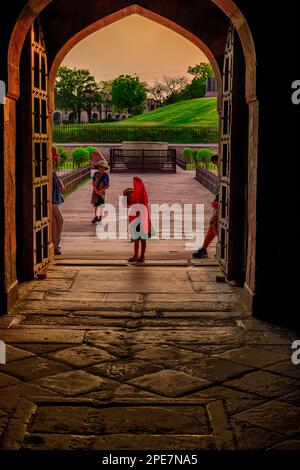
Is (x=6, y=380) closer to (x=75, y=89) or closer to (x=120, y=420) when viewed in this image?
(x=120, y=420)

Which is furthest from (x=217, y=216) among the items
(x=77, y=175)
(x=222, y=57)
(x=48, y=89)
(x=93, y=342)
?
(x=77, y=175)

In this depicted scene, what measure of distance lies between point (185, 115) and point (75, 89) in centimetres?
1124

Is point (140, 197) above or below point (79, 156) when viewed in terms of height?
below

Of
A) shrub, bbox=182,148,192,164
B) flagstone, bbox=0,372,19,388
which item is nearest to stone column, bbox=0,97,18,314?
flagstone, bbox=0,372,19,388

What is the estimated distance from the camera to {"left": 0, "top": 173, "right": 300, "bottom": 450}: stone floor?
373 cm

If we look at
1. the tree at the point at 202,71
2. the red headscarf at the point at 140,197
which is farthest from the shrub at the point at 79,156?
the tree at the point at 202,71

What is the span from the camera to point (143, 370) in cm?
480

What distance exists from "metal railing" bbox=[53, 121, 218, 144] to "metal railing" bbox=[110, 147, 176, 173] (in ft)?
68.5

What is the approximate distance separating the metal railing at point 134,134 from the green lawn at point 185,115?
5739mm

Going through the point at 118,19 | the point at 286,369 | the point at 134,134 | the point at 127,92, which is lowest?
the point at 286,369

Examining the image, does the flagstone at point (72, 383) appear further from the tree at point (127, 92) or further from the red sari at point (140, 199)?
the tree at point (127, 92)

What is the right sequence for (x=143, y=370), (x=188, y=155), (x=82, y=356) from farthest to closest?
(x=188, y=155) < (x=82, y=356) < (x=143, y=370)

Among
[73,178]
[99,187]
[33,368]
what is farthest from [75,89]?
[33,368]

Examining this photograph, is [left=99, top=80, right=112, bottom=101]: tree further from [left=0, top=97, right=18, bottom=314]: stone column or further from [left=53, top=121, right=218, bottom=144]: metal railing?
[left=0, top=97, right=18, bottom=314]: stone column
